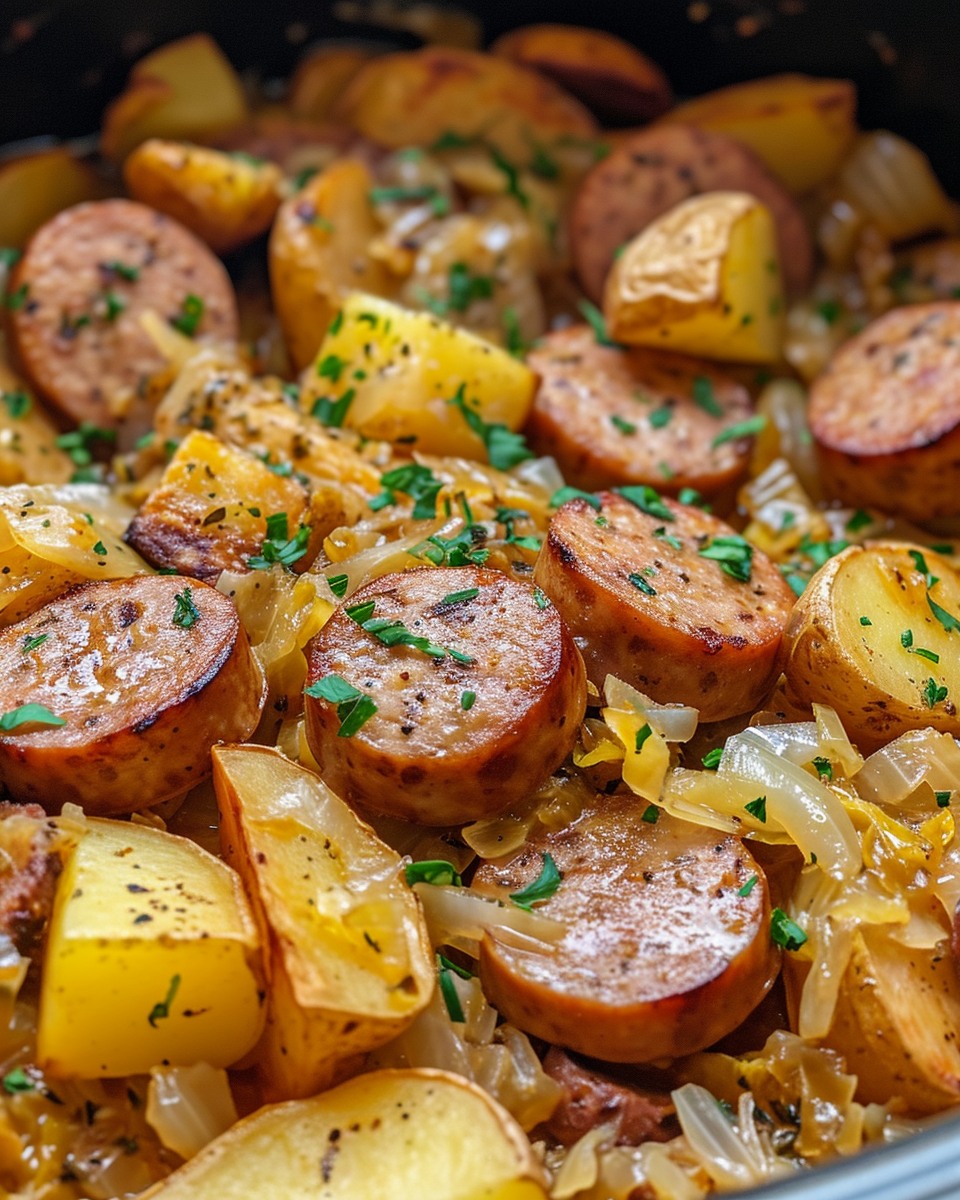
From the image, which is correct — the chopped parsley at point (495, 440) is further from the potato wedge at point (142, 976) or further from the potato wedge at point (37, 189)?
the potato wedge at point (37, 189)

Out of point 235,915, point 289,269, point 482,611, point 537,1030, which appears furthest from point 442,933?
point 289,269

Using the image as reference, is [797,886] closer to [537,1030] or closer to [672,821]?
[672,821]

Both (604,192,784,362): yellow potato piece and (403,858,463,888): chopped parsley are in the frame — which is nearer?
(403,858,463,888): chopped parsley

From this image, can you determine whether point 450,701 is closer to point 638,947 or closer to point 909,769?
point 638,947

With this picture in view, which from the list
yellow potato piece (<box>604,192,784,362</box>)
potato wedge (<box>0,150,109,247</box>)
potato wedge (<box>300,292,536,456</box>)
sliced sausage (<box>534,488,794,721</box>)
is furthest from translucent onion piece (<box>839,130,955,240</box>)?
potato wedge (<box>0,150,109,247</box>)

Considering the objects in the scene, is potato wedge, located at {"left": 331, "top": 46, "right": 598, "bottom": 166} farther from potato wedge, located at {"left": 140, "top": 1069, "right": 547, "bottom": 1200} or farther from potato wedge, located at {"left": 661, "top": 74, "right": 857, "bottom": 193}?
potato wedge, located at {"left": 140, "top": 1069, "right": 547, "bottom": 1200}
